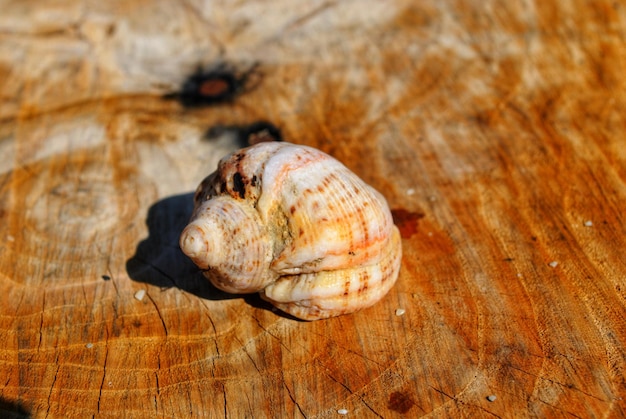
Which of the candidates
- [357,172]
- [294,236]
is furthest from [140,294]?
[357,172]

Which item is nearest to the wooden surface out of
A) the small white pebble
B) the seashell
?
the small white pebble

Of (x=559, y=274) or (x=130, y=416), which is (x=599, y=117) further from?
(x=130, y=416)

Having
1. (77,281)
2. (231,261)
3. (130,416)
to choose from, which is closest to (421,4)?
(231,261)

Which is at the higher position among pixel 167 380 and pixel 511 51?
pixel 511 51

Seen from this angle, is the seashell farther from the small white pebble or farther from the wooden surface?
the small white pebble

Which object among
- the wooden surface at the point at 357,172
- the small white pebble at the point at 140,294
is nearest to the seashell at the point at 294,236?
the wooden surface at the point at 357,172

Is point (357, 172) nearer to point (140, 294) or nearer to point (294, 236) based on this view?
point (294, 236)
